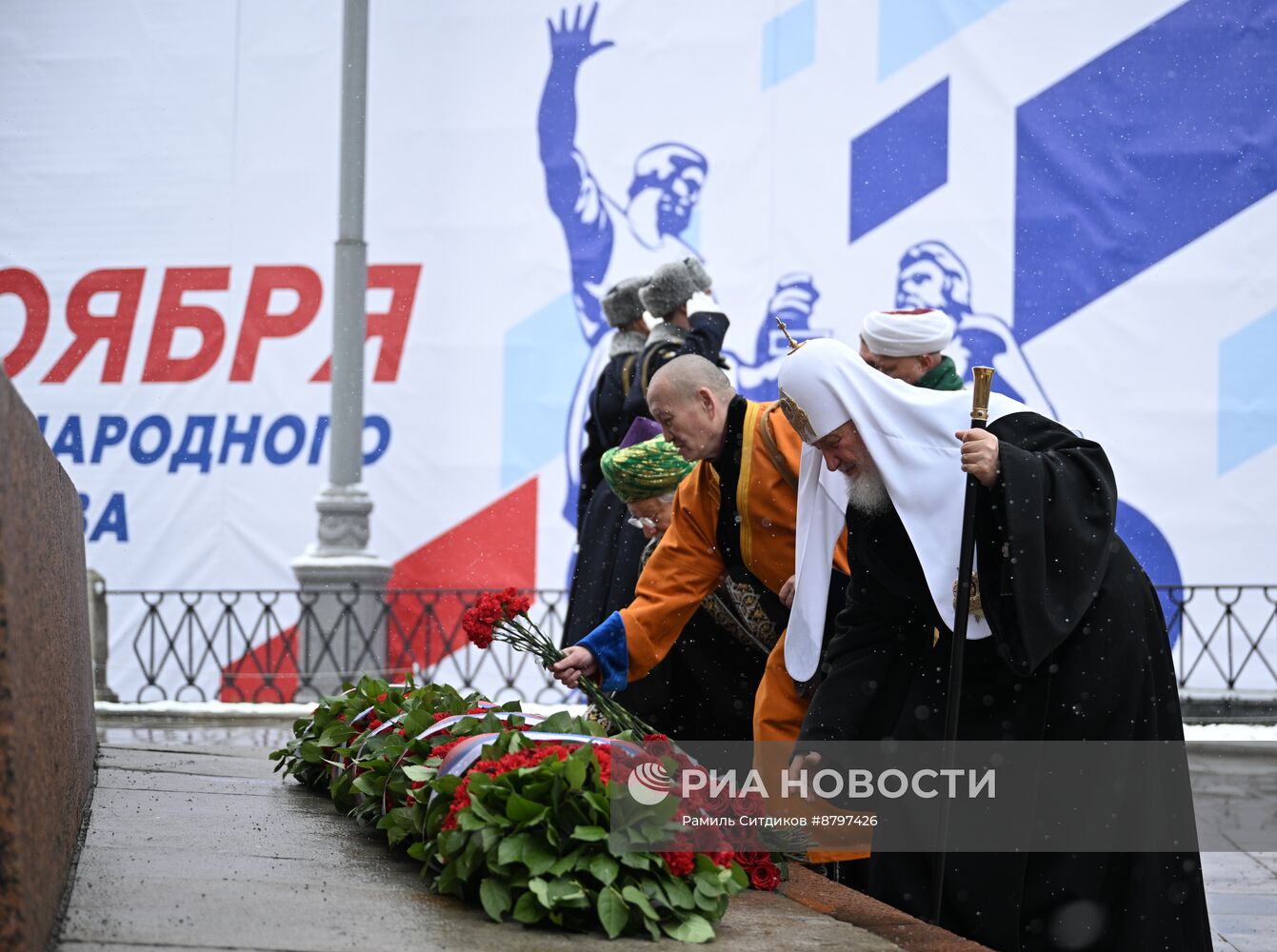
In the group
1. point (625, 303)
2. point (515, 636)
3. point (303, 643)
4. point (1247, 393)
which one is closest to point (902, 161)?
point (1247, 393)

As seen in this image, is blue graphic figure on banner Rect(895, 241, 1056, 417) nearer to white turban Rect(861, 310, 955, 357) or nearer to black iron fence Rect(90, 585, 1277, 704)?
black iron fence Rect(90, 585, 1277, 704)

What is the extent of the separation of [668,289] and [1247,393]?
4805 mm

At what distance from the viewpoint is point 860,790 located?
389 centimetres

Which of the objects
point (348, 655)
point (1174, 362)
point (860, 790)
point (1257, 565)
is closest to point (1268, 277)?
point (1174, 362)

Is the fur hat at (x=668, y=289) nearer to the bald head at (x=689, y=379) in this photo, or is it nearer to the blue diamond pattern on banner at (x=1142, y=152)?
the bald head at (x=689, y=379)

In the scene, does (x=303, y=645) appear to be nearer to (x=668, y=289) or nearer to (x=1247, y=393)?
(x=668, y=289)

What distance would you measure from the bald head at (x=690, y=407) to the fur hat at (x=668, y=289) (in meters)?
1.99

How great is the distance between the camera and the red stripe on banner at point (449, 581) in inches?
411

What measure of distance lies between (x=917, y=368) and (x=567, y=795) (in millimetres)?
1786

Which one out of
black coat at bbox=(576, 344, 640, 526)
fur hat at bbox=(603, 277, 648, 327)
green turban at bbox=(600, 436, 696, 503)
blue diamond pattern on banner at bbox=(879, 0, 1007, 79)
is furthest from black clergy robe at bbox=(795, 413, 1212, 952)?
blue diamond pattern on banner at bbox=(879, 0, 1007, 79)

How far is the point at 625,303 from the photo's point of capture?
7.12 m

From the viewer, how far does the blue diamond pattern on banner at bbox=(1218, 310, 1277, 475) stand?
966 centimetres

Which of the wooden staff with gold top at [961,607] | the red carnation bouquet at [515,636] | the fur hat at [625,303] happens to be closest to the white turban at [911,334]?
the wooden staff with gold top at [961,607]

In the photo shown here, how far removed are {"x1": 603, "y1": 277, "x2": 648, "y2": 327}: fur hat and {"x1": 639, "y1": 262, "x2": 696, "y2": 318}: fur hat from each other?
22.3 inches
